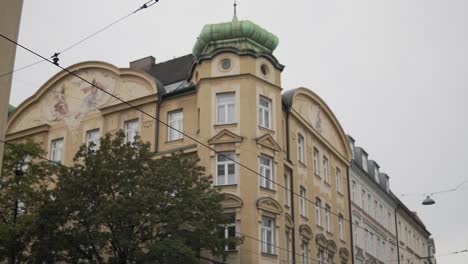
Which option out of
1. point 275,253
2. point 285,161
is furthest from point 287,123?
point 275,253

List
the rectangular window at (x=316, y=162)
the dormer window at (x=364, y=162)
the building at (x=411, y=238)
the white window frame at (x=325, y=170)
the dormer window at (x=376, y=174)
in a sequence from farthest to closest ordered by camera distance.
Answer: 1. the building at (x=411, y=238)
2. the dormer window at (x=376, y=174)
3. the dormer window at (x=364, y=162)
4. the white window frame at (x=325, y=170)
5. the rectangular window at (x=316, y=162)

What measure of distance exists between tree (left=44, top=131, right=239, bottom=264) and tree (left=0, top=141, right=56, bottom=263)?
64cm

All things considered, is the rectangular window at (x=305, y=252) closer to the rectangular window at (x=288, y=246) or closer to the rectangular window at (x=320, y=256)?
the rectangular window at (x=320, y=256)

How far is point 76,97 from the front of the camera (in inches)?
1470

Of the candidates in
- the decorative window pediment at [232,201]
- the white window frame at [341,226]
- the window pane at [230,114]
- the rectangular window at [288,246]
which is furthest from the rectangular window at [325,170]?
the decorative window pediment at [232,201]

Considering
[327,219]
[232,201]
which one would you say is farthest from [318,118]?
[232,201]

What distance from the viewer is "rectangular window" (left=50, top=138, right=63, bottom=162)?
37.3 m

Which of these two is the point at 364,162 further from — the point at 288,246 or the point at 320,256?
the point at 288,246

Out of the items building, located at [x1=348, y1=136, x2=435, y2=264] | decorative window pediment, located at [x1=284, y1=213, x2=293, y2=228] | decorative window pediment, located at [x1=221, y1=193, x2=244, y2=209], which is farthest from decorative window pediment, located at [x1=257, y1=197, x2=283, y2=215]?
building, located at [x1=348, y1=136, x2=435, y2=264]

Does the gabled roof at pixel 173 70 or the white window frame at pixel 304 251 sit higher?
the gabled roof at pixel 173 70

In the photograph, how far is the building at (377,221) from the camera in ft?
145

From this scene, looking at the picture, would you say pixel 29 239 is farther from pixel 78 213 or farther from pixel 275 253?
pixel 275 253

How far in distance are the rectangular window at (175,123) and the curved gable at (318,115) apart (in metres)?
5.13

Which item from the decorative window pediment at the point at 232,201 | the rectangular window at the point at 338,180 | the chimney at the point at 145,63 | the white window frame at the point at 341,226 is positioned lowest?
the decorative window pediment at the point at 232,201
